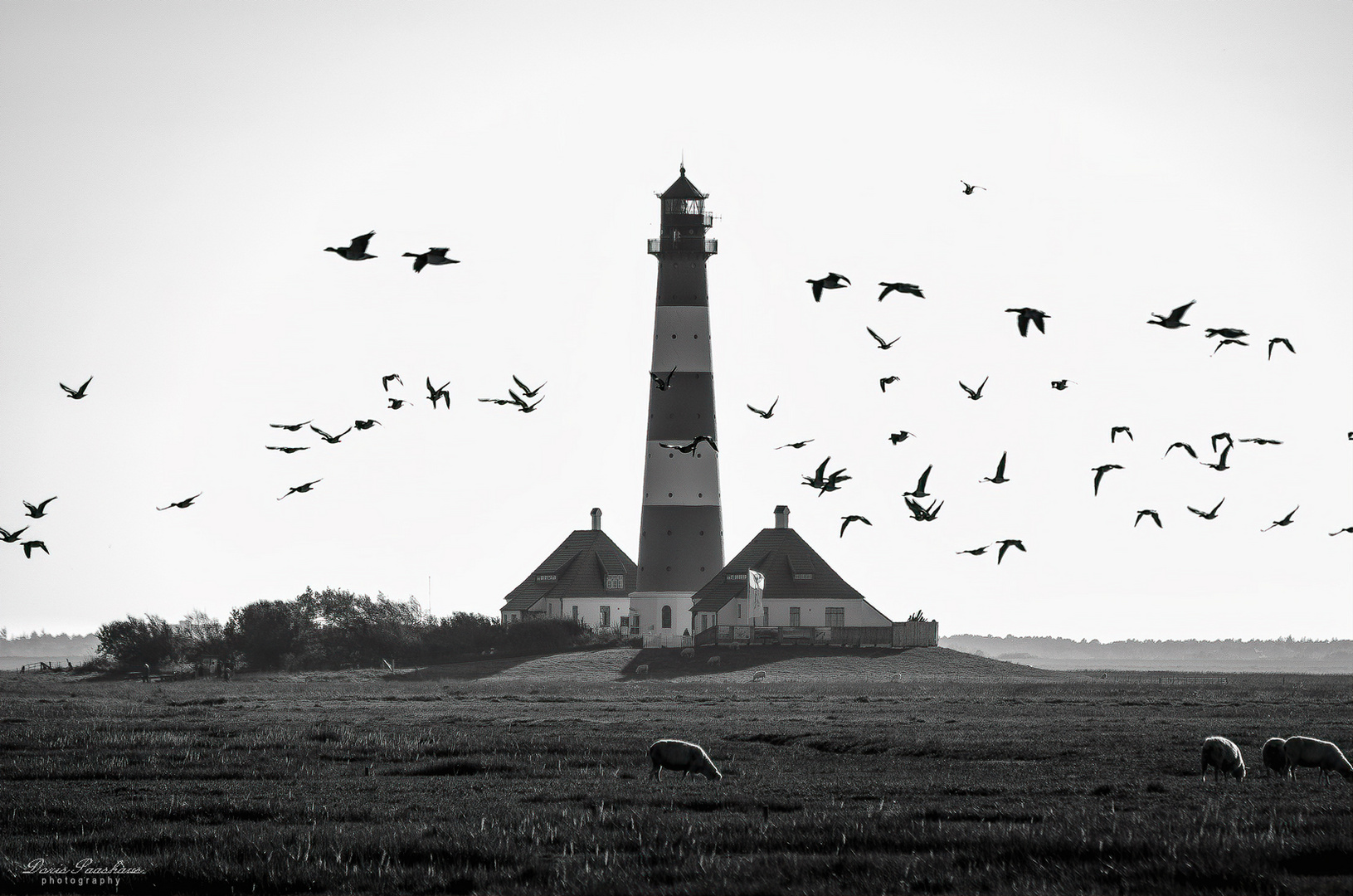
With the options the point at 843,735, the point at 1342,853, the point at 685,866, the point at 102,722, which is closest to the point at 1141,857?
the point at 1342,853

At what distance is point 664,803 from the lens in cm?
2539

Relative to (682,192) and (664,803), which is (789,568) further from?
(664,803)

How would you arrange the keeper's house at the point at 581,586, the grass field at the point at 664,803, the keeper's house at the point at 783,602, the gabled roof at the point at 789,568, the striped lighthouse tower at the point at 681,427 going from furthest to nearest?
the keeper's house at the point at 581,586 < the gabled roof at the point at 789,568 < the keeper's house at the point at 783,602 < the striped lighthouse tower at the point at 681,427 < the grass field at the point at 664,803

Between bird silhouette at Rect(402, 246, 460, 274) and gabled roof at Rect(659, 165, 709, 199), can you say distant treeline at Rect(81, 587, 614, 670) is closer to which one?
gabled roof at Rect(659, 165, 709, 199)

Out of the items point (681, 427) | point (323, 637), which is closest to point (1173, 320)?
point (681, 427)

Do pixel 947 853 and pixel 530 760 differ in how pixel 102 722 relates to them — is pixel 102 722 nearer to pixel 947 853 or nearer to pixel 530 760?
pixel 530 760

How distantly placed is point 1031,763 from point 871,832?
40.5 ft

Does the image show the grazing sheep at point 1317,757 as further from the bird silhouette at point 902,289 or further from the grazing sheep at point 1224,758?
the bird silhouette at point 902,289

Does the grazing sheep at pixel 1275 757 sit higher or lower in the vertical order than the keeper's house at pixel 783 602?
lower

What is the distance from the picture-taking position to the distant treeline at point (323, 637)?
95.7 m

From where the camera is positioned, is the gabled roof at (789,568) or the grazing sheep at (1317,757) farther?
the gabled roof at (789,568)

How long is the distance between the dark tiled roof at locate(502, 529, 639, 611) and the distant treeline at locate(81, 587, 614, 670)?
860cm

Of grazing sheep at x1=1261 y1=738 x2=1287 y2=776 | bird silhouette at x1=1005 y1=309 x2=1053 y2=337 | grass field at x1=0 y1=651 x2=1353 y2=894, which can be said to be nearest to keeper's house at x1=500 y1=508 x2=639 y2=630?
grass field at x1=0 y1=651 x2=1353 y2=894

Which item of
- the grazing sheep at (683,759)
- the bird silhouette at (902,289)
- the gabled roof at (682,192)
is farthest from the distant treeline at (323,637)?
the bird silhouette at (902,289)
